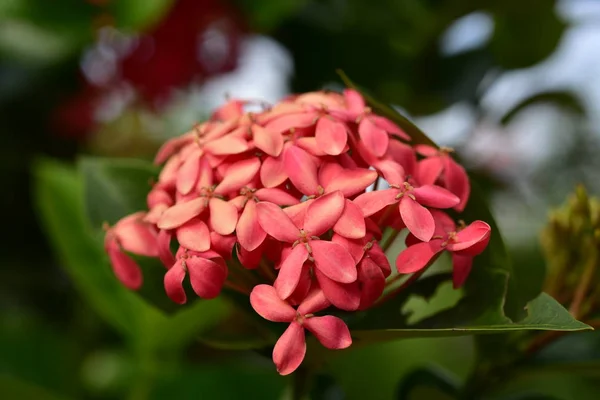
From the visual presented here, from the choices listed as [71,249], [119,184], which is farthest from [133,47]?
[119,184]

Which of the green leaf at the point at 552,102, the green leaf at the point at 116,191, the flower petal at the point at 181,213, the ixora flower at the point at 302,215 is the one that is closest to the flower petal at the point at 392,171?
the ixora flower at the point at 302,215

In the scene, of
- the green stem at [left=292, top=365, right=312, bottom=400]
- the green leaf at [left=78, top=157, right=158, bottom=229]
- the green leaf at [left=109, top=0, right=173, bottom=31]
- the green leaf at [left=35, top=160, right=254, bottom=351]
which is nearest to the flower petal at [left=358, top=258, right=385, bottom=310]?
the green stem at [left=292, top=365, right=312, bottom=400]

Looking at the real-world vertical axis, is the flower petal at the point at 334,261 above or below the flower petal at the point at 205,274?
above

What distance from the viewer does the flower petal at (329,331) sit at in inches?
13.6

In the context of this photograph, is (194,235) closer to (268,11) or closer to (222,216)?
(222,216)

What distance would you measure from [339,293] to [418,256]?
50 millimetres

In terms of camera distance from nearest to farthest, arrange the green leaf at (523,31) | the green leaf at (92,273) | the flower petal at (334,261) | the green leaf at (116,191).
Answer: the flower petal at (334,261) → the green leaf at (116,191) → the green leaf at (92,273) → the green leaf at (523,31)

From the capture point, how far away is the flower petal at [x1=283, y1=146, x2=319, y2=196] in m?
0.37

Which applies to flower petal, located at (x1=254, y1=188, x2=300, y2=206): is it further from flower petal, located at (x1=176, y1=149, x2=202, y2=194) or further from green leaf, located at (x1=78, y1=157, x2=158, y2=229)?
green leaf, located at (x1=78, y1=157, x2=158, y2=229)

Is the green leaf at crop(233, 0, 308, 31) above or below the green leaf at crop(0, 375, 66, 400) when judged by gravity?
above

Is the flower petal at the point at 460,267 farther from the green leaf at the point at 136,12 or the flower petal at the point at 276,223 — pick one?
the green leaf at the point at 136,12

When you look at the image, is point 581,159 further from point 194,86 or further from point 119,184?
point 119,184

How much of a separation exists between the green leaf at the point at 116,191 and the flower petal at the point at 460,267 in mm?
263

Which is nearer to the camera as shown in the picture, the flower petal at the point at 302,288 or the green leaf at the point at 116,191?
the flower petal at the point at 302,288
